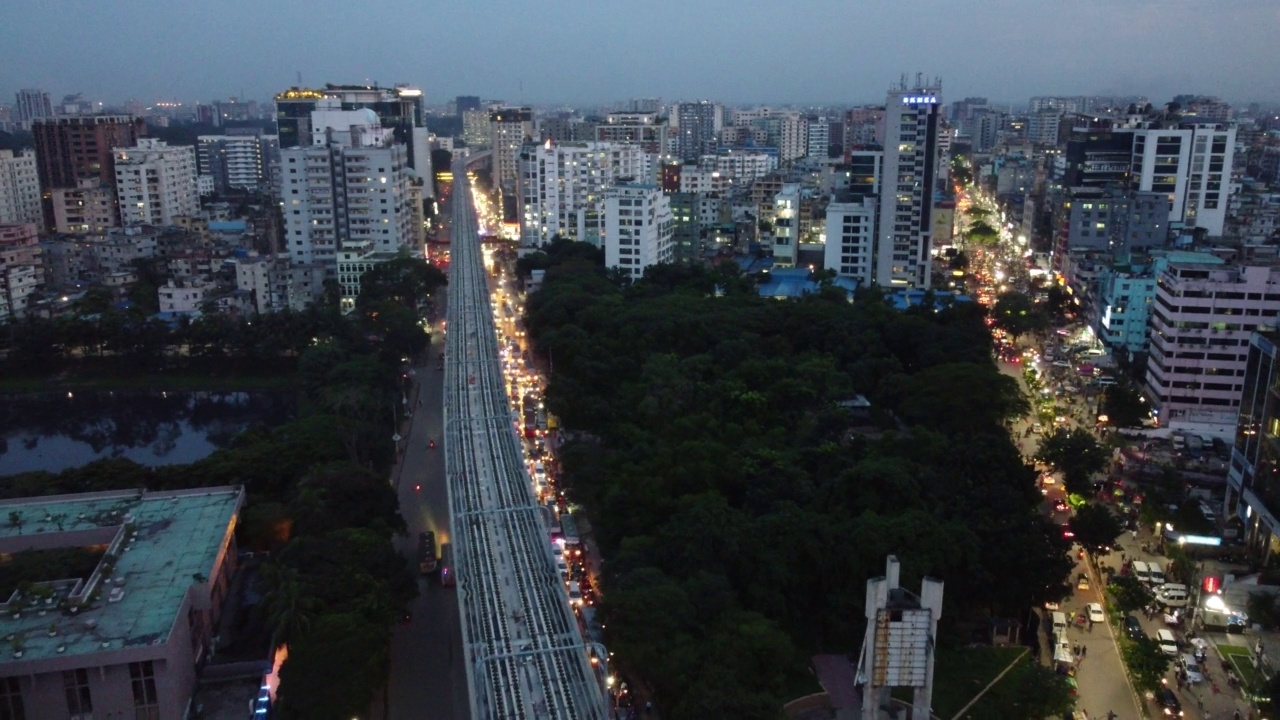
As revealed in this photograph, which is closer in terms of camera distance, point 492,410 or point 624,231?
point 492,410

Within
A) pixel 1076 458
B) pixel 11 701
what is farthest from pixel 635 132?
pixel 11 701

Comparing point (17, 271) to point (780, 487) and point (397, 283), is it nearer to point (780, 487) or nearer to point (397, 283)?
point (397, 283)

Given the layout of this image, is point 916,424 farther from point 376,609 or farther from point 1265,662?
point 376,609

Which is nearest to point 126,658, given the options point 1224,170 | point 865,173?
point 865,173

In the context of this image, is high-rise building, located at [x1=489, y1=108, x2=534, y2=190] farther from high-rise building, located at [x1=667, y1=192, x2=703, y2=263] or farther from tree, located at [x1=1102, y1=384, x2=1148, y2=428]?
tree, located at [x1=1102, y1=384, x2=1148, y2=428]

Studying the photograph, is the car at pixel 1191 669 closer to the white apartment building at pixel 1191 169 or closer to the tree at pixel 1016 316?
the tree at pixel 1016 316
